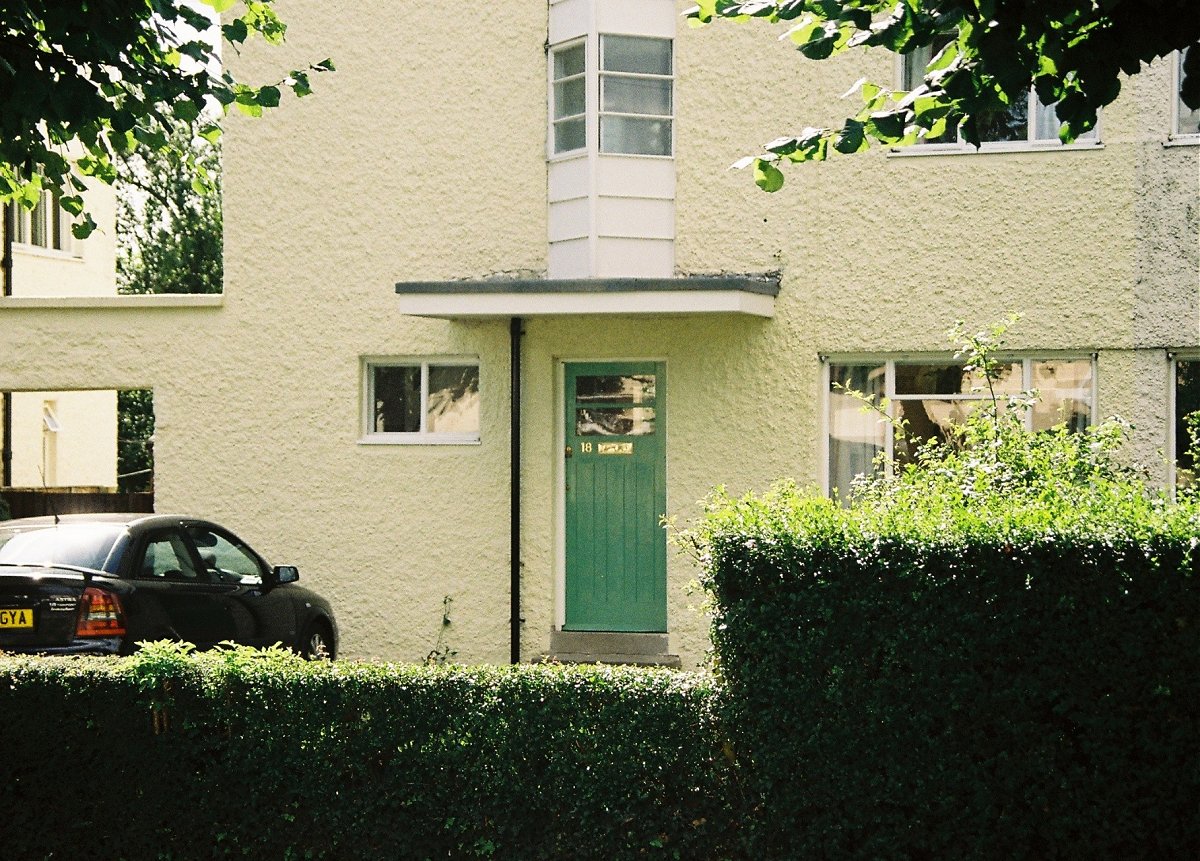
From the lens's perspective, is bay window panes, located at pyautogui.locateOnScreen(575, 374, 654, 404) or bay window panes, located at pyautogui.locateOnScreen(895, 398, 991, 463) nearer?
bay window panes, located at pyautogui.locateOnScreen(895, 398, 991, 463)

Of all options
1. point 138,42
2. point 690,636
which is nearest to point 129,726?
point 138,42

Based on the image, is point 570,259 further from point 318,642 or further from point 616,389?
point 318,642

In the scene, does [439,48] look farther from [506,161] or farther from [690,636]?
[690,636]

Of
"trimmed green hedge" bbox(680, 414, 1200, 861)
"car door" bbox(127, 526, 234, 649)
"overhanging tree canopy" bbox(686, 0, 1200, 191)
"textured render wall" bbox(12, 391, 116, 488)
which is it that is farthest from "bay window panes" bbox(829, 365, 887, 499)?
"textured render wall" bbox(12, 391, 116, 488)

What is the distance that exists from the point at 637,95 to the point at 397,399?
371 cm

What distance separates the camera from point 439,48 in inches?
533

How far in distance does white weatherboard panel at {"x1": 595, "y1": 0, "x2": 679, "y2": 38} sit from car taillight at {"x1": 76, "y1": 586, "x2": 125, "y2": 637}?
6.83m

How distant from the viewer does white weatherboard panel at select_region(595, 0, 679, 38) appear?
1290 centimetres

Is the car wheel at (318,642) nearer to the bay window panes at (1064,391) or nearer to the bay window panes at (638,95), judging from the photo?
the bay window panes at (638,95)

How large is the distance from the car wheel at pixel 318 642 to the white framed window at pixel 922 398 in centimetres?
466

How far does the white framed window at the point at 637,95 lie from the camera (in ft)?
42.7

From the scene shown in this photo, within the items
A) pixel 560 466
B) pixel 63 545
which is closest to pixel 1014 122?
pixel 560 466

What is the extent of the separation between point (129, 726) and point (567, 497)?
6705mm

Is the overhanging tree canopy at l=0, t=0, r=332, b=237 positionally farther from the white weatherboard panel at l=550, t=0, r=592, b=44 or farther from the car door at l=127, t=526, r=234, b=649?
the white weatherboard panel at l=550, t=0, r=592, b=44
